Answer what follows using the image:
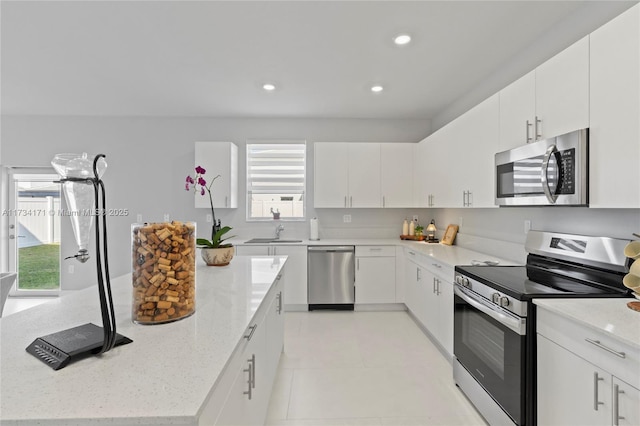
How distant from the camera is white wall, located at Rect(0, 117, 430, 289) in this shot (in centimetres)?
448

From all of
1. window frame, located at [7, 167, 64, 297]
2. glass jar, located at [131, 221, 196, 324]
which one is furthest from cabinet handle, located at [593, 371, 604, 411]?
window frame, located at [7, 167, 64, 297]

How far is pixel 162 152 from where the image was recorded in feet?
14.8

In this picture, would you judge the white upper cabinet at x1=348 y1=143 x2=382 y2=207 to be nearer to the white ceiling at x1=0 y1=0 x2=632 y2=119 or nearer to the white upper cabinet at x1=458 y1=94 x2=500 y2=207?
the white ceiling at x1=0 y1=0 x2=632 y2=119

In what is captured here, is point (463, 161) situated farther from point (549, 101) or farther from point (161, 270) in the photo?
point (161, 270)

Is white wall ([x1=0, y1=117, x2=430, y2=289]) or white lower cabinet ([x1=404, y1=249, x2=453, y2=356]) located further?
white wall ([x1=0, y1=117, x2=430, y2=289])

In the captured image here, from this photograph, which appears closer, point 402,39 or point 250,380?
point 250,380

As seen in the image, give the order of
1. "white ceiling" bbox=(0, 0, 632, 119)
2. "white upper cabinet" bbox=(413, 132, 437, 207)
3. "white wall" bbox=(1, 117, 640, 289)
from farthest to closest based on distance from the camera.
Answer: "white wall" bbox=(1, 117, 640, 289), "white upper cabinet" bbox=(413, 132, 437, 207), "white ceiling" bbox=(0, 0, 632, 119)

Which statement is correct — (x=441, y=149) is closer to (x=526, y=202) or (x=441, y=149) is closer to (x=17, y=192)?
(x=526, y=202)

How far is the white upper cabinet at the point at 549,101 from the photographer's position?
159 cm

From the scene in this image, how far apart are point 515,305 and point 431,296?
1.42 metres

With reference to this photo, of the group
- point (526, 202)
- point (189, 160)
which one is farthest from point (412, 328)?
point (189, 160)

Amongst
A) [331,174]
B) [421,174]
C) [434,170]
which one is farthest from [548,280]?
[331,174]

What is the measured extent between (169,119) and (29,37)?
2056 millimetres

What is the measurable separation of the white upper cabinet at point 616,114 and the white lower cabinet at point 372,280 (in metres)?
2.60
